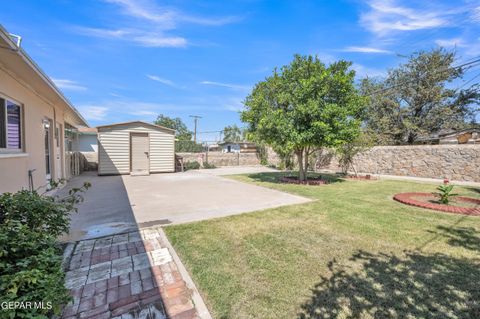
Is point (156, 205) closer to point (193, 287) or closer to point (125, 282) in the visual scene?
point (125, 282)

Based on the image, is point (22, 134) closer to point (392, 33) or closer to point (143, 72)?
point (143, 72)

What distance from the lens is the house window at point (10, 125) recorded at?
4.06 meters

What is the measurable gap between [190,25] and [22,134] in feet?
25.6

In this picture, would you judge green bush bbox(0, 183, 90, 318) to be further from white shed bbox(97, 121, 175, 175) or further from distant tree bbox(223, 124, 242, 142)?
distant tree bbox(223, 124, 242, 142)

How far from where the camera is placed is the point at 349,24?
11.3 metres

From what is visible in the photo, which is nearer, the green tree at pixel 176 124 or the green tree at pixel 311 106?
the green tree at pixel 311 106

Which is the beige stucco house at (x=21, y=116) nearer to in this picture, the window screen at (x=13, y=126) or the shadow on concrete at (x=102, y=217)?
the window screen at (x=13, y=126)

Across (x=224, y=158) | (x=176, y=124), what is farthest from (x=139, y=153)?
(x=176, y=124)

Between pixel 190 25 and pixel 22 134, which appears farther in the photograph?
pixel 190 25

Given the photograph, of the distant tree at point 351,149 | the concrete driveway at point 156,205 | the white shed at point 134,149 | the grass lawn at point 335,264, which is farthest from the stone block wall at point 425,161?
the white shed at point 134,149

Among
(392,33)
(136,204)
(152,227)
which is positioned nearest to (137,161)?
(136,204)

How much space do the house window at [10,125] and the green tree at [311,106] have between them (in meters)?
6.47

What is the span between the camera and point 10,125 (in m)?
4.38

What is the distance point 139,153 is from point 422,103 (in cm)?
2235
